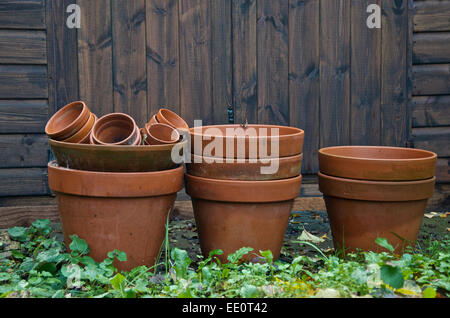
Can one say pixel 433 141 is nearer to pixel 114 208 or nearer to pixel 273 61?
pixel 273 61

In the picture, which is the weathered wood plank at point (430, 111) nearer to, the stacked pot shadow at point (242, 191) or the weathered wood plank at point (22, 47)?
the stacked pot shadow at point (242, 191)

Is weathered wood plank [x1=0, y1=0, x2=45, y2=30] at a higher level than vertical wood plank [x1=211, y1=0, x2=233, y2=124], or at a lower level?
higher

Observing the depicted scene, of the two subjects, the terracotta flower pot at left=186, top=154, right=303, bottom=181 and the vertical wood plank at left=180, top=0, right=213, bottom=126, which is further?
the vertical wood plank at left=180, top=0, right=213, bottom=126

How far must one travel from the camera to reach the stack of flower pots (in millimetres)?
2658

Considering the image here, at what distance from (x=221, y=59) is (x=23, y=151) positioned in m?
1.41

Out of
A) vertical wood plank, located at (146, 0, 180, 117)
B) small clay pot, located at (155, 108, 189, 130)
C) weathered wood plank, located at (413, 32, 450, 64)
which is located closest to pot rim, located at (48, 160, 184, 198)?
→ small clay pot, located at (155, 108, 189, 130)

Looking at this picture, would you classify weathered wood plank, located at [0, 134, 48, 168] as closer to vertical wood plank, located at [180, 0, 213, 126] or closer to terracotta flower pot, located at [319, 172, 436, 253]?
vertical wood plank, located at [180, 0, 213, 126]

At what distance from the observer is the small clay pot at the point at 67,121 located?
265 centimetres

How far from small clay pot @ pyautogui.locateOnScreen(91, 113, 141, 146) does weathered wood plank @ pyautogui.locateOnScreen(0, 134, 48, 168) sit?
0.96m

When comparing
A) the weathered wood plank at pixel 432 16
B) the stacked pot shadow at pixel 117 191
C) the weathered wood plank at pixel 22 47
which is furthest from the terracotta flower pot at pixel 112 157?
the weathered wood plank at pixel 432 16

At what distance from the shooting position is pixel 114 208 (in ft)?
8.21

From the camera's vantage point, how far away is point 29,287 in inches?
93.7

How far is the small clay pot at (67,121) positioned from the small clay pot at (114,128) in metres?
0.08
